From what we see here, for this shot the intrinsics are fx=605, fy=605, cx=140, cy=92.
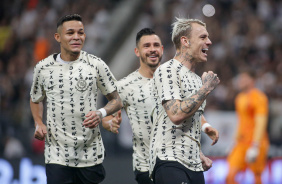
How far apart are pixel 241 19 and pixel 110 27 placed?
160 inches

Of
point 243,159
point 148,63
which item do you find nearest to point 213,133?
point 148,63

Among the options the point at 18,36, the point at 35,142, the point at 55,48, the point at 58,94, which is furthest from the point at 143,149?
the point at 18,36

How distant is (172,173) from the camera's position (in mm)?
5488

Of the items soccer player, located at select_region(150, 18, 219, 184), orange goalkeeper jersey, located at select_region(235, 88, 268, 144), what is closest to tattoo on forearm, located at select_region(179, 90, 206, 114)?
soccer player, located at select_region(150, 18, 219, 184)

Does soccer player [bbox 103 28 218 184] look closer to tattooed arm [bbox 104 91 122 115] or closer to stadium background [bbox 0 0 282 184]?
tattooed arm [bbox 104 91 122 115]

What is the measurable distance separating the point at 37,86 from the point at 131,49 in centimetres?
1126

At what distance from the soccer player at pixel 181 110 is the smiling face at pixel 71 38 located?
1.28 metres

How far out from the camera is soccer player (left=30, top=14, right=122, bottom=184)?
6555 millimetres

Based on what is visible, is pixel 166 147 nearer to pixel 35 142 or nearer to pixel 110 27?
pixel 35 142

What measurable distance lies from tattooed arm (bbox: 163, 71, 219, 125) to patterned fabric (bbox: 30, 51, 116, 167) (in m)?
1.43

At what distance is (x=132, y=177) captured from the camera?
11516 millimetres

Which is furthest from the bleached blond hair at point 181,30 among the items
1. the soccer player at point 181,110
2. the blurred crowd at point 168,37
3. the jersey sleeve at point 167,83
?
the blurred crowd at point 168,37

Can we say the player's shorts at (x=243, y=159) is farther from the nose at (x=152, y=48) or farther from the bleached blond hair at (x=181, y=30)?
the bleached blond hair at (x=181, y=30)

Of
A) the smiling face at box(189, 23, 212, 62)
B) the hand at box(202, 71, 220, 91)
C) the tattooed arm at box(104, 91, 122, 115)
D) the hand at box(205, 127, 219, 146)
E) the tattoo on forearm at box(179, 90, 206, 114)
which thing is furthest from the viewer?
the tattooed arm at box(104, 91, 122, 115)
